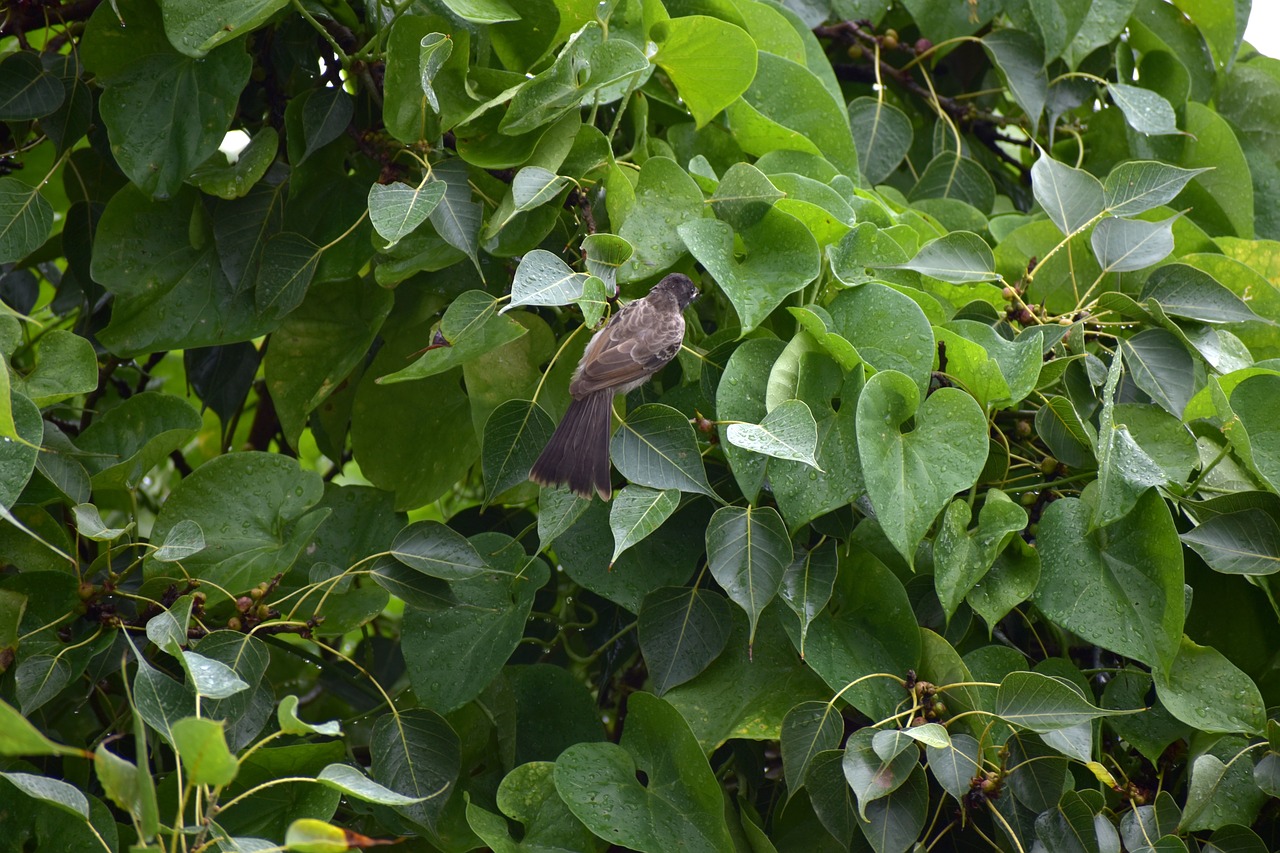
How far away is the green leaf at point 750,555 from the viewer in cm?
103

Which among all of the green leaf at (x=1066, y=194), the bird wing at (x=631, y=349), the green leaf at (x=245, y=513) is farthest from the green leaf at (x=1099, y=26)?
the green leaf at (x=245, y=513)

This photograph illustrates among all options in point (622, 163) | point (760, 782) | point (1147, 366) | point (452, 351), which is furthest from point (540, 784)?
point (1147, 366)

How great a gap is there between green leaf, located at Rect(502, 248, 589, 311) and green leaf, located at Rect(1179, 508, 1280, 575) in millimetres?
707

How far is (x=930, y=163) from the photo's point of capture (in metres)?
1.72

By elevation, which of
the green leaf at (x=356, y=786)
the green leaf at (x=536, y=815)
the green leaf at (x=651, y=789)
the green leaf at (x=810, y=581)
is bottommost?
the green leaf at (x=536, y=815)

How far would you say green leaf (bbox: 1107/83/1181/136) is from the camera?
1.53 meters

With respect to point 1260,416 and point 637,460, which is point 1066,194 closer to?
point 1260,416

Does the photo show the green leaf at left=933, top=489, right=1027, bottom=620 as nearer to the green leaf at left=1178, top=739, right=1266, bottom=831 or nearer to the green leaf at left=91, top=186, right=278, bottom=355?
the green leaf at left=1178, top=739, right=1266, bottom=831

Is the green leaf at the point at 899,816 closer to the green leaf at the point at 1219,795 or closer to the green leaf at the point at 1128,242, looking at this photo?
the green leaf at the point at 1219,795

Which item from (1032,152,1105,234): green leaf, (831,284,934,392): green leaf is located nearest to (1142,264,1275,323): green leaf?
(1032,152,1105,234): green leaf

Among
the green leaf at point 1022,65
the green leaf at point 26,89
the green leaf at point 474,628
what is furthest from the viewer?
the green leaf at point 1022,65

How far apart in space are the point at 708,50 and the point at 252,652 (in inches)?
35.6

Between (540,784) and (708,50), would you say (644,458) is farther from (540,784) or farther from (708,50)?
(708,50)

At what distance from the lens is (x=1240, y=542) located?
110cm
